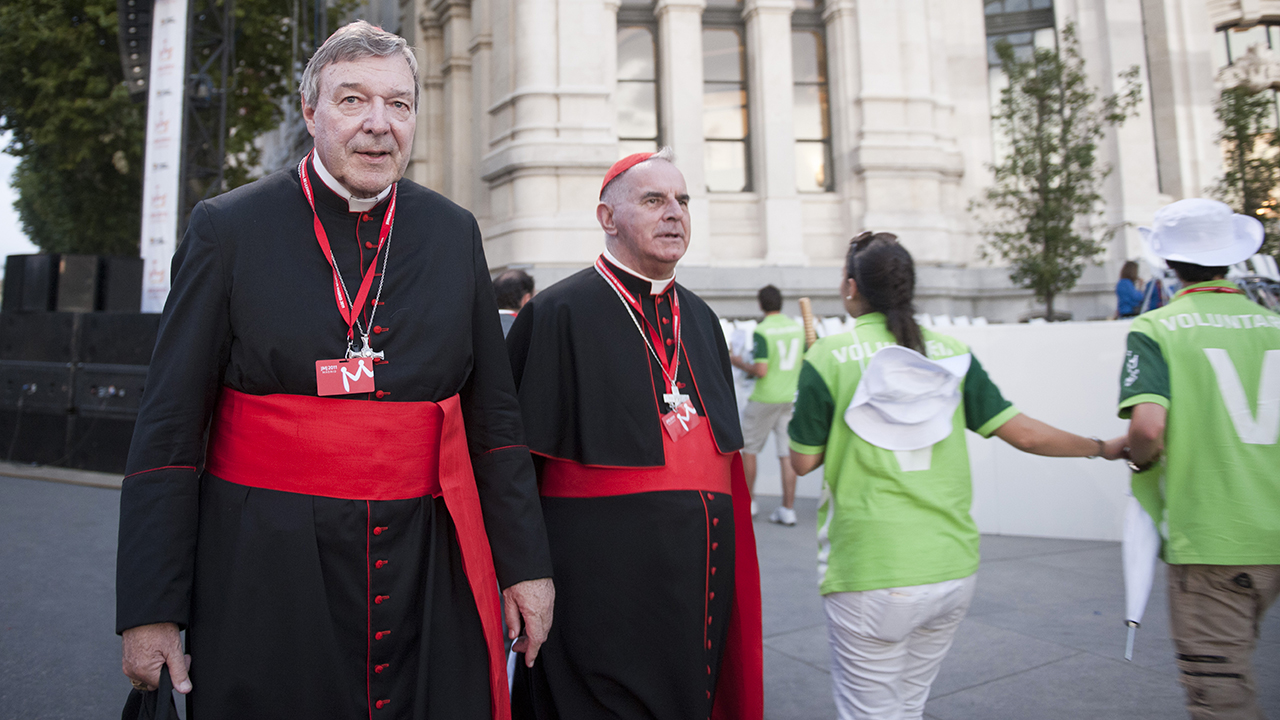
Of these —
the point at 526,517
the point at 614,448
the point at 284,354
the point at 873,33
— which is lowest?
the point at 526,517

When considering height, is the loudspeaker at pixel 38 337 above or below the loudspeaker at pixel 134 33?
below

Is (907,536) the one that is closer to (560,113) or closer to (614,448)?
(614,448)

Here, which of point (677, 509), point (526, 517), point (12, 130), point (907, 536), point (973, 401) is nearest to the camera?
point (526, 517)

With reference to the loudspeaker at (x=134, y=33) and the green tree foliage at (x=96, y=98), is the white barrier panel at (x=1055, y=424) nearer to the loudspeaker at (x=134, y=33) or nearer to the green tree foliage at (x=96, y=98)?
the loudspeaker at (x=134, y=33)

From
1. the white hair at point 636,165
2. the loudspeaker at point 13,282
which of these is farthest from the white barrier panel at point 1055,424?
the loudspeaker at point 13,282

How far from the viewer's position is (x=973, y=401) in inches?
110

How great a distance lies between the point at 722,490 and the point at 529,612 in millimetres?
778

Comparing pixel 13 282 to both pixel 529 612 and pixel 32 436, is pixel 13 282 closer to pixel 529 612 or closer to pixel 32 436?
pixel 32 436

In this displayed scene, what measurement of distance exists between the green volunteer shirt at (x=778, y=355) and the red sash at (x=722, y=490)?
523 cm

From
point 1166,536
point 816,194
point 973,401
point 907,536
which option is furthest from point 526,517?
point 816,194

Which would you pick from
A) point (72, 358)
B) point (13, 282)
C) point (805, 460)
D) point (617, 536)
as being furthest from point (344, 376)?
point (13, 282)

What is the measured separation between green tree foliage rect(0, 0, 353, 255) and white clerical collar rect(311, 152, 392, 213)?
1524 centimetres

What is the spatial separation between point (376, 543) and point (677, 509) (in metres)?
0.91

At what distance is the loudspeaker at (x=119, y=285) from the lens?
32.8 ft
